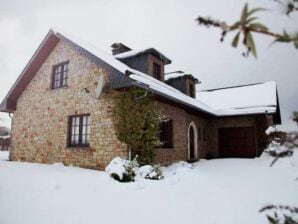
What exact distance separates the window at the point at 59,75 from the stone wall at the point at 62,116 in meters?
0.23

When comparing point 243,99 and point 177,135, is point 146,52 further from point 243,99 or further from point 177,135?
point 243,99

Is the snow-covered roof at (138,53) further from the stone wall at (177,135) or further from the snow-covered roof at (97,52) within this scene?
the stone wall at (177,135)

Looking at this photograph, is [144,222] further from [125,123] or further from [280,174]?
[280,174]

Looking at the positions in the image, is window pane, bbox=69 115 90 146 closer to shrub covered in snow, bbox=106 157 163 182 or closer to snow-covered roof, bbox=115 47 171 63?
shrub covered in snow, bbox=106 157 163 182

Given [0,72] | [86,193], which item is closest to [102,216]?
[86,193]

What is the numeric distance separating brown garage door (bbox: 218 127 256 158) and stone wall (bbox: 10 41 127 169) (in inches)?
359

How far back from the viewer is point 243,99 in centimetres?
1703

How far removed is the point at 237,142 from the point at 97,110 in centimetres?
951

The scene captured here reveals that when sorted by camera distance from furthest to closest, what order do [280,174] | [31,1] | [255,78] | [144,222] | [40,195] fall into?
[255,78] → [31,1] → [280,174] → [40,195] → [144,222]

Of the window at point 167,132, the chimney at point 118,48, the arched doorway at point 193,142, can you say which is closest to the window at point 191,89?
the arched doorway at point 193,142

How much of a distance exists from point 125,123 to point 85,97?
2.54 metres

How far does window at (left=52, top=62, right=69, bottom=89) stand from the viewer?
11.8 meters

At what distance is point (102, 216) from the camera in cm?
439

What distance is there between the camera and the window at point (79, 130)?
10.5 m
